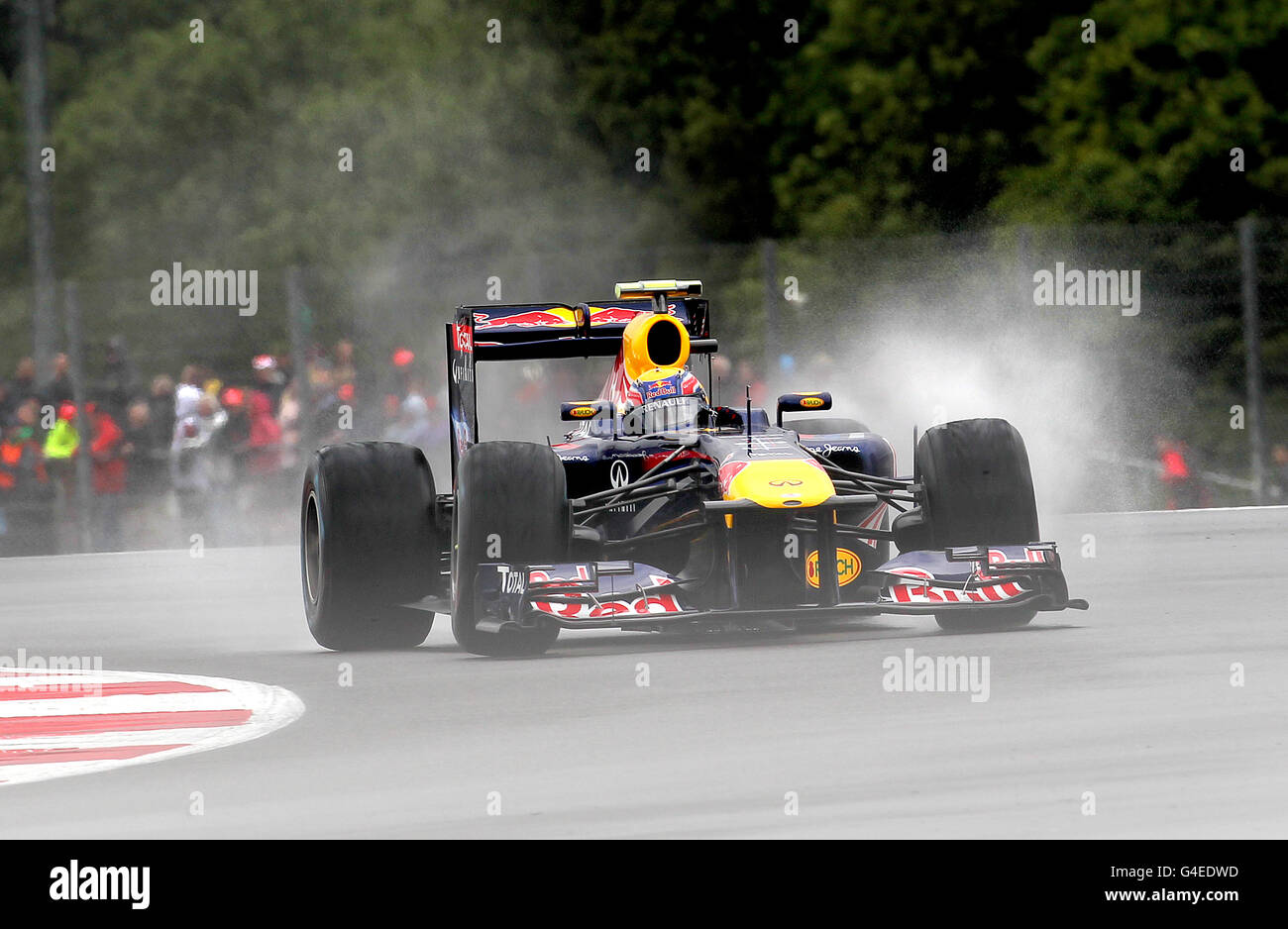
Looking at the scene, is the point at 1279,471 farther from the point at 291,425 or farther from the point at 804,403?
the point at 804,403

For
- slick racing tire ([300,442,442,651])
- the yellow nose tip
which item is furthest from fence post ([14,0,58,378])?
the yellow nose tip

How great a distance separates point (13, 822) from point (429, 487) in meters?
4.90

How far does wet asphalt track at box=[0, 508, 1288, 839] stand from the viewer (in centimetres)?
717

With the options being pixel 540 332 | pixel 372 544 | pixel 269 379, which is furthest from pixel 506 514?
pixel 269 379

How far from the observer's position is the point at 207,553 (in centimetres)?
1944

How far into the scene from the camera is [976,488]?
1168 centimetres

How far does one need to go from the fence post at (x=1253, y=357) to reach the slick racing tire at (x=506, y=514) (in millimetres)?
11072

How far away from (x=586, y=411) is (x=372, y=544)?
126 cm

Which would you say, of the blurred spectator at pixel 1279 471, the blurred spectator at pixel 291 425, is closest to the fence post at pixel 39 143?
the blurred spectator at pixel 291 425

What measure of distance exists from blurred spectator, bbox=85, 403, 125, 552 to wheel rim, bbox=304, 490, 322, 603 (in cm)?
836

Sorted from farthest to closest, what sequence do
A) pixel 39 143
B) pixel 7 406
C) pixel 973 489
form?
pixel 39 143
pixel 7 406
pixel 973 489

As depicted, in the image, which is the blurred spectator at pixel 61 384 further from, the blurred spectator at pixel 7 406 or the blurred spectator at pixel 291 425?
Answer: the blurred spectator at pixel 291 425

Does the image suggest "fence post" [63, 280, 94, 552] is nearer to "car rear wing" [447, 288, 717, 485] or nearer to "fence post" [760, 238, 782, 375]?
"fence post" [760, 238, 782, 375]

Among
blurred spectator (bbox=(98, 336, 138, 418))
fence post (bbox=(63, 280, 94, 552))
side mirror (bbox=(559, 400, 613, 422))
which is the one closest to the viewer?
side mirror (bbox=(559, 400, 613, 422))
